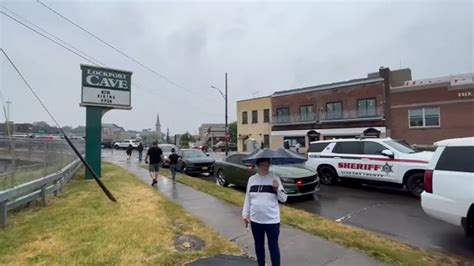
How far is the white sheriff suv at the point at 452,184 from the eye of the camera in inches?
230

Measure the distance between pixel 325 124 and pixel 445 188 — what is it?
35651 mm

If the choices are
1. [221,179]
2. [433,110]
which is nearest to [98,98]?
[221,179]

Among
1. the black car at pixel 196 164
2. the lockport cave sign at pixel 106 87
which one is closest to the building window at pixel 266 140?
the black car at pixel 196 164

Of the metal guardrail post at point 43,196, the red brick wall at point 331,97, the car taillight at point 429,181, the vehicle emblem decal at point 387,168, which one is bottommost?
the metal guardrail post at point 43,196

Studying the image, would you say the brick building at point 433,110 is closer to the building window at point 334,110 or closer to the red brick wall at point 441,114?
the red brick wall at point 441,114

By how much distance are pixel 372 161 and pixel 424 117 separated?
24600mm

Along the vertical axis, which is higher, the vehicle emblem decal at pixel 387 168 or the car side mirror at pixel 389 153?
the car side mirror at pixel 389 153

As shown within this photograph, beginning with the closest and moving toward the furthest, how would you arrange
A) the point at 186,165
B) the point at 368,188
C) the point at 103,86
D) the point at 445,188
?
the point at 445,188
the point at 368,188
the point at 103,86
the point at 186,165

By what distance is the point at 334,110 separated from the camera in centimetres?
4041

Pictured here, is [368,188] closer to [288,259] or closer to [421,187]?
[421,187]

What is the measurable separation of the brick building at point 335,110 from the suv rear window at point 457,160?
31.4 m

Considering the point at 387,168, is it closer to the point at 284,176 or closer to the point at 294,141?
the point at 284,176

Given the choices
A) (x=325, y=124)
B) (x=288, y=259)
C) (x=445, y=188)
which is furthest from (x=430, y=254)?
(x=325, y=124)

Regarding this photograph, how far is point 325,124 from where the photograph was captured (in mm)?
41125
